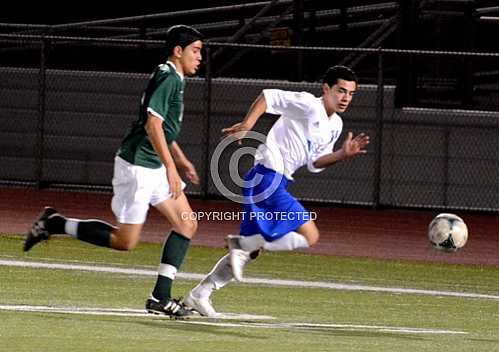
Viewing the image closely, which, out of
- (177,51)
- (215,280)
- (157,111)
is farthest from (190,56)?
(215,280)

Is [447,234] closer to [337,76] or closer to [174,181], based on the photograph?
[337,76]

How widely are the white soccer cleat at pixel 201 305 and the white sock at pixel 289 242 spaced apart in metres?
0.61

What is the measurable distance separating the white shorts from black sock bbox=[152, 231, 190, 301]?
290 millimetres

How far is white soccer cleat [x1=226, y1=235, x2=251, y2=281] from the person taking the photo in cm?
1210

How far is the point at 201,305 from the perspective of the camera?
12.1 m

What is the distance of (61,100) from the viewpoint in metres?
25.7

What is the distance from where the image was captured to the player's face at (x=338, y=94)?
40.5 feet

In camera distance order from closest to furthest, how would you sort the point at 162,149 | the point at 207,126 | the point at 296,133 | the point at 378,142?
the point at 162,149 < the point at 296,133 < the point at 378,142 < the point at 207,126

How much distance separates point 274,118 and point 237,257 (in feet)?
39.9

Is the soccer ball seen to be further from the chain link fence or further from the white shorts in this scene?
the chain link fence

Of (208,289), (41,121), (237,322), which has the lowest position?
(237,322)

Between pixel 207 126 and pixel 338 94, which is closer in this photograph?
pixel 338 94

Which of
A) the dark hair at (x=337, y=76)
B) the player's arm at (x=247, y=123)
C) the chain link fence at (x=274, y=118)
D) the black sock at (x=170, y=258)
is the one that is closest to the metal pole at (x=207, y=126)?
the chain link fence at (x=274, y=118)

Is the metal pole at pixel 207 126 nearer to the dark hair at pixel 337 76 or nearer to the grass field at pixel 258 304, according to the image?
the grass field at pixel 258 304
